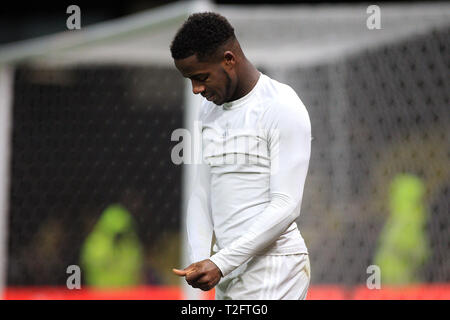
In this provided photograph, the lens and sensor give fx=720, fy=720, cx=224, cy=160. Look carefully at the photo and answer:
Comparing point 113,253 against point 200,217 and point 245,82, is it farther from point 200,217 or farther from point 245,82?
point 245,82

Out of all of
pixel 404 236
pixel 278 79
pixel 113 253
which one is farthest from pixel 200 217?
pixel 113 253

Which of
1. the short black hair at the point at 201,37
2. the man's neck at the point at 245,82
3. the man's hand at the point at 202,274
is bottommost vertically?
the man's hand at the point at 202,274

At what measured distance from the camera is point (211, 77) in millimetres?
2012

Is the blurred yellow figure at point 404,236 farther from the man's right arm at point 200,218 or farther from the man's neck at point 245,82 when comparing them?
the man's neck at point 245,82

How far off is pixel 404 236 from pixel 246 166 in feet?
18.6

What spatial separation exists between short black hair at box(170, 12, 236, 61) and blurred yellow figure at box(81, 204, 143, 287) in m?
5.83

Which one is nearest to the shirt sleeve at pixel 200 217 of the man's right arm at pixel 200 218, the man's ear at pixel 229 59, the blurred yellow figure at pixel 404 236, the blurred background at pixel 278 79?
the man's right arm at pixel 200 218

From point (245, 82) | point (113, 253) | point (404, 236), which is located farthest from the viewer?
point (113, 253)

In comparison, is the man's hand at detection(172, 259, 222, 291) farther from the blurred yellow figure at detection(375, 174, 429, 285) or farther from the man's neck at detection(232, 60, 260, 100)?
the blurred yellow figure at detection(375, 174, 429, 285)

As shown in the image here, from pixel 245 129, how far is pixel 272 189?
0.18m

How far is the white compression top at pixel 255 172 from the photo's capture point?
6.48 ft

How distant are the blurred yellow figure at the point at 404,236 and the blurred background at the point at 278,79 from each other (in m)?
0.40

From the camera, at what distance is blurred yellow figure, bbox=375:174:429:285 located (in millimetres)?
6805

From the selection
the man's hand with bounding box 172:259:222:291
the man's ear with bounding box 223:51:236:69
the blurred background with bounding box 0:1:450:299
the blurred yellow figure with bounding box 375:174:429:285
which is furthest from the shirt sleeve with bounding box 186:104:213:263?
the blurred yellow figure with bounding box 375:174:429:285
